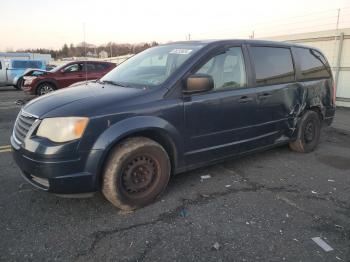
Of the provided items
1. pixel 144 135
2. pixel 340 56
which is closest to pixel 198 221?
pixel 144 135

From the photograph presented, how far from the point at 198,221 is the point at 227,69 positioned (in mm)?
1963

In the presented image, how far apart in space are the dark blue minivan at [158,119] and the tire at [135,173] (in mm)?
10

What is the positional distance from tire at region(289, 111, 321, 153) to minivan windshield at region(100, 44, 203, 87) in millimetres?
2422

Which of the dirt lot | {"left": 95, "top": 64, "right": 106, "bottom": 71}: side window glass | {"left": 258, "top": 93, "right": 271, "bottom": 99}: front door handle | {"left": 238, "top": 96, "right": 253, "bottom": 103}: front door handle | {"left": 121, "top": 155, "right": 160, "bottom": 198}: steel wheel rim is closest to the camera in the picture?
the dirt lot

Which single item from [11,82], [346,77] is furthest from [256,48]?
[11,82]

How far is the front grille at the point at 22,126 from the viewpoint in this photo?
3238 millimetres

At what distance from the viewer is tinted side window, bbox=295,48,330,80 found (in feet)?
17.2

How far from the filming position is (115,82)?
13.3 feet

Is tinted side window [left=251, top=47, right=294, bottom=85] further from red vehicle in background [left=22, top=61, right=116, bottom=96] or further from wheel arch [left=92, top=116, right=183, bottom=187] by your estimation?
red vehicle in background [left=22, top=61, right=116, bottom=96]

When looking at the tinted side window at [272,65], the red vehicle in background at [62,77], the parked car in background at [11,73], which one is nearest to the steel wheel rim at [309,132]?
the tinted side window at [272,65]

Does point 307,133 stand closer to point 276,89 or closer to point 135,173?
point 276,89

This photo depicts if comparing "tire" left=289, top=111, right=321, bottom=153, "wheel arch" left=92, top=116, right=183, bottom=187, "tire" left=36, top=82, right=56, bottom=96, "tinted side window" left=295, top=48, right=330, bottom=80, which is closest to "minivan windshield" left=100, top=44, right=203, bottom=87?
"wheel arch" left=92, top=116, right=183, bottom=187

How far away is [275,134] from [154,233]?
8.71 ft

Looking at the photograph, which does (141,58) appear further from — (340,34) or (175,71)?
(340,34)
